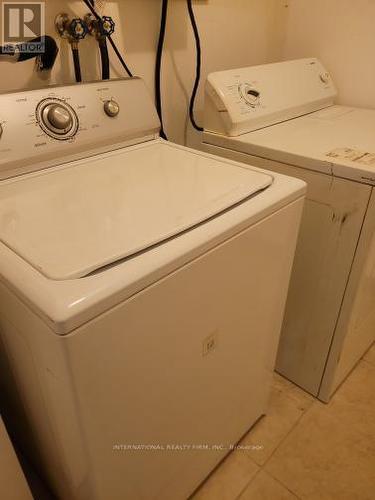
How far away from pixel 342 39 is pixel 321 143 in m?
0.73

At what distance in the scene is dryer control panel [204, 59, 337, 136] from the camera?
115 centimetres

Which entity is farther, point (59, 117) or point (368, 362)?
point (368, 362)

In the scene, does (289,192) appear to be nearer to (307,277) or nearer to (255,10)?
(307,277)

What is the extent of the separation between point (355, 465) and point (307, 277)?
615 millimetres

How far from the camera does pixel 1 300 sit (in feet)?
1.95

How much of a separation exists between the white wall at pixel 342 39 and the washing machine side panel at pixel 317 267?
750 millimetres

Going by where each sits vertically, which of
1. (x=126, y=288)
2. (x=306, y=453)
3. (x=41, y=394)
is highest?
(x=126, y=288)

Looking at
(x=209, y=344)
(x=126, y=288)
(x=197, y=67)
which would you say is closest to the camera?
(x=126, y=288)

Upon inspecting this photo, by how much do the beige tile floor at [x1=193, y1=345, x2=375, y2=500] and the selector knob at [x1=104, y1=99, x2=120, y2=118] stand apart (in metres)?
1.11

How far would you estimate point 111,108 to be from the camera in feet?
3.17

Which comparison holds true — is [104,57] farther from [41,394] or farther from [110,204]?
[41,394]

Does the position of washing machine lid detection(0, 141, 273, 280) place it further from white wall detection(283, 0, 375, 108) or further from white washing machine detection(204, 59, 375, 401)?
white wall detection(283, 0, 375, 108)

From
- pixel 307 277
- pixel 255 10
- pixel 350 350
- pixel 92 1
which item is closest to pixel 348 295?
pixel 307 277

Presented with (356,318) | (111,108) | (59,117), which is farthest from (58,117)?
(356,318)
